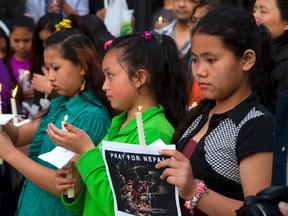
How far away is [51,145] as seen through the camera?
358cm

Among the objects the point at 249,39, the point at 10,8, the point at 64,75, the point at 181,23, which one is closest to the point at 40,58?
the point at 181,23

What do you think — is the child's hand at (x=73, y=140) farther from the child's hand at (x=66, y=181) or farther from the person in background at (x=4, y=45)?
the person in background at (x=4, y=45)

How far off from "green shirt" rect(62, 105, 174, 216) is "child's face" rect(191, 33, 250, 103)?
0.38 metres

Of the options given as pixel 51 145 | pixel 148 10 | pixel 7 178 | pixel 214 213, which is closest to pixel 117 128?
pixel 51 145

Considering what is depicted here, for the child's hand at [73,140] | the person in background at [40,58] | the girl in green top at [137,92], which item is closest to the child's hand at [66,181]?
the girl in green top at [137,92]

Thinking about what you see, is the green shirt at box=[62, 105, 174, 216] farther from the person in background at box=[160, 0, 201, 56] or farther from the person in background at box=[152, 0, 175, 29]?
the person in background at box=[152, 0, 175, 29]

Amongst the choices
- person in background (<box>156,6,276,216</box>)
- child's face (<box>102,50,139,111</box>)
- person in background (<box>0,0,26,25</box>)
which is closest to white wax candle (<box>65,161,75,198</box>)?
child's face (<box>102,50,139,111</box>)

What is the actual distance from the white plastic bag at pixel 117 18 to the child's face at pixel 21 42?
30.1 inches

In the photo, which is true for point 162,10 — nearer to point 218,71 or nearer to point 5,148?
point 5,148

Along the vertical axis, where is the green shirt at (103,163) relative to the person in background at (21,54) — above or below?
above

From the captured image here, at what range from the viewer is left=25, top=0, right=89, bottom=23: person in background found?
7500 mm

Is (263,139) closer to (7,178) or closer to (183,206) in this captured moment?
(183,206)

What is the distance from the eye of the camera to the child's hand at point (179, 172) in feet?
7.62

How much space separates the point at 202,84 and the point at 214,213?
0.48 meters
